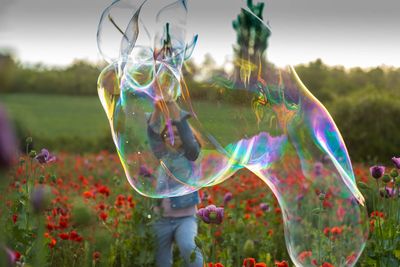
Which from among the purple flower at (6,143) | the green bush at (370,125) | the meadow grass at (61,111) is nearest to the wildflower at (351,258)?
the purple flower at (6,143)

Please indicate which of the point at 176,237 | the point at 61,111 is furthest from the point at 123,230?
the point at 61,111

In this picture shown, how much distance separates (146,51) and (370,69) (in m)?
19.9

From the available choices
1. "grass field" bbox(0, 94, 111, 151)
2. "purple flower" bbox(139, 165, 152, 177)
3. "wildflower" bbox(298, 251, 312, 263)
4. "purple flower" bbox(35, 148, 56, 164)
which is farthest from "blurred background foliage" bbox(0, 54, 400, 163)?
"wildflower" bbox(298, 251, 312, 263)

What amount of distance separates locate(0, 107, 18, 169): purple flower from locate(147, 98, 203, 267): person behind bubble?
2.12 m

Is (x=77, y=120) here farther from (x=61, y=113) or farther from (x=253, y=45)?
(x=253, y=45)

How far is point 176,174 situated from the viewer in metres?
2.93

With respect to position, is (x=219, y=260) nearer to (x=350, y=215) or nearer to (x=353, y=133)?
(x=350, y=215)

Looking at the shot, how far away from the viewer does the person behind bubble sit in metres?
2.86

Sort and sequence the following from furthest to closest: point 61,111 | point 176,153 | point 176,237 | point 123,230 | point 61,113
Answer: point 61,111 < point 61,113 < point 123,230 < point 176,237 < point 176,153

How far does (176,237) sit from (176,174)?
0.55 metres

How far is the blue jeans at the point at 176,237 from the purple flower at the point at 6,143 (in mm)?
2467

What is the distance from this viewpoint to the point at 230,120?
271 centimetres

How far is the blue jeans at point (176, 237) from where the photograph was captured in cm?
321

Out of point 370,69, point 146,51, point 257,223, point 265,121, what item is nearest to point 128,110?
point 146,51
